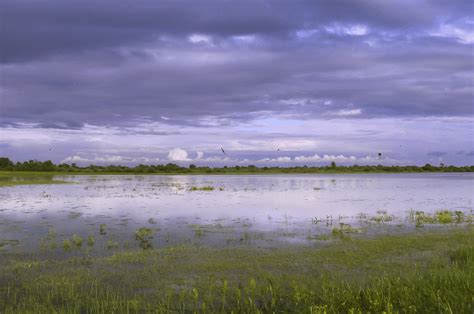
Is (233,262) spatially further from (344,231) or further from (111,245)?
(344,231)

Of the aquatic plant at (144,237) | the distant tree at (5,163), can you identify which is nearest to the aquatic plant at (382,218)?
the aquatic plant at (144,237)

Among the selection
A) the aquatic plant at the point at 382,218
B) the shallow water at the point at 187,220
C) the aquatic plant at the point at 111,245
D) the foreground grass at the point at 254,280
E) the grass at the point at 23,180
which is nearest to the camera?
the foreground grass at the point at 254,280

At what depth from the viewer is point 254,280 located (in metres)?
11.1

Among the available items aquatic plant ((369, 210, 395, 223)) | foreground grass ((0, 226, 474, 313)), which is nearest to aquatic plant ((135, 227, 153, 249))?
foreground grass ((0, 226, 474, 313))

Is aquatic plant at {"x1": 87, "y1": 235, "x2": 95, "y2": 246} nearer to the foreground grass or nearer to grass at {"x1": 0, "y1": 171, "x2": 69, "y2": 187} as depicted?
the foreground grass

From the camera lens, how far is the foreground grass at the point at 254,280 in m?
8.78

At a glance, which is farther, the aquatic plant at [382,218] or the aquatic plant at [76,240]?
the aquatic plant at [382,218]

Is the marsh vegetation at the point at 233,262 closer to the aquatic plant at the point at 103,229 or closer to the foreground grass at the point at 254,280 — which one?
the foreground grass at the point at 254,280

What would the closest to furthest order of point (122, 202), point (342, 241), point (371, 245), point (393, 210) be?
point (371, 245) < point (342, 241) < point (393, 210) < point (122, 202)

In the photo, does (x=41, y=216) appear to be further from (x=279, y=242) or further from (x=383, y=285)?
(x=383, y=285)

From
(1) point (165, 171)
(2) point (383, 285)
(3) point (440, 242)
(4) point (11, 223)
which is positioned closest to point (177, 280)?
(2) point (383, 285)

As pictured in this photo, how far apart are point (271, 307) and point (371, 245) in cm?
905

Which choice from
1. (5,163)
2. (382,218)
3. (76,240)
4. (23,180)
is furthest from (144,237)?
(5,163)

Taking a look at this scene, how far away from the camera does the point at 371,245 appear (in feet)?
54.3
